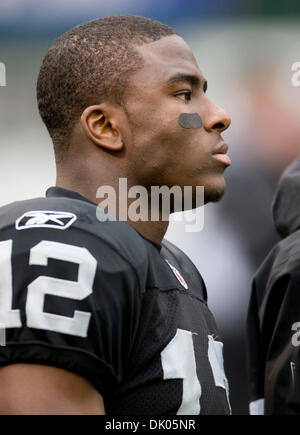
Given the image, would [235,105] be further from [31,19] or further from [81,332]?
[81,332]

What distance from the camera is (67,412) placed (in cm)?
141

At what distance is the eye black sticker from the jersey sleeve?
1.57 feet

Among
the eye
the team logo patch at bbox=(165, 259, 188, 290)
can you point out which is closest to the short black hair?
the eye

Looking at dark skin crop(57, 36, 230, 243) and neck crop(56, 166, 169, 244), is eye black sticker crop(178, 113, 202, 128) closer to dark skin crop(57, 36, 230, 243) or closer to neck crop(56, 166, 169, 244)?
dark skin crop(57, 36, 230, 243)

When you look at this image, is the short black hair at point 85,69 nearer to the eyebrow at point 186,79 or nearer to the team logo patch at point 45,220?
the eyebrow at point 186,79

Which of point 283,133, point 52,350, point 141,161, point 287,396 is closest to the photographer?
point 52,350

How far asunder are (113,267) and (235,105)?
2.94m

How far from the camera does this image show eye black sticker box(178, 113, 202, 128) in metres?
1.89

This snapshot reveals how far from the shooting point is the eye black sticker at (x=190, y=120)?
189 centimetres

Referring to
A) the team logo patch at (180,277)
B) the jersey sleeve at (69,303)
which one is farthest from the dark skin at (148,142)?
the jersey sleeve at (69,303)

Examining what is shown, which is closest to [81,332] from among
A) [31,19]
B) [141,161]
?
[141,161]

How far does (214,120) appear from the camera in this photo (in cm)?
193

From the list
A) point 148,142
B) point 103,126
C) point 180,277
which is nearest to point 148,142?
point 148,142

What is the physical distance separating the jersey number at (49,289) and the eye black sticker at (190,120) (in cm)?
52
